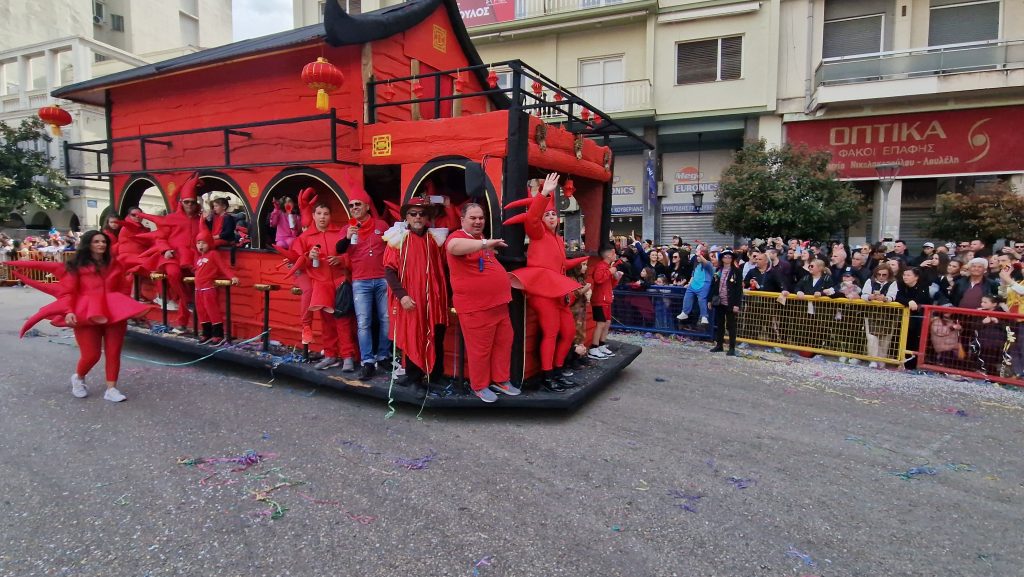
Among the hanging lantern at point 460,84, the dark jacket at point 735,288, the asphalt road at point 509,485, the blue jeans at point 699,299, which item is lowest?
the asphalt road at point 509,485

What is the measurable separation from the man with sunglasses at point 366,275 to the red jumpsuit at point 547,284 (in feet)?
4.97

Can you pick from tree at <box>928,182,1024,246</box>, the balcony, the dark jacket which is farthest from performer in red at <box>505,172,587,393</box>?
the balcony

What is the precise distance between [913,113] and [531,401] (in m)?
16.2

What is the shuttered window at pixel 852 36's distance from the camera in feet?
52.5

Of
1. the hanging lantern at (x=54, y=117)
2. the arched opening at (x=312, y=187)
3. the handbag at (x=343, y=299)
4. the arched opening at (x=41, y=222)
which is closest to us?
the handbag at (x=343, y=299)

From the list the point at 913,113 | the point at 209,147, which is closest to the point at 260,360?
the point at 209,147

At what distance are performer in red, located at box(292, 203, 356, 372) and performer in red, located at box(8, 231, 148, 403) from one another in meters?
1.57

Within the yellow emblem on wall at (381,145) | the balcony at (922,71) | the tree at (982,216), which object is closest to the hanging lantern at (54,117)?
the yellow emblem on wall at (381,145)

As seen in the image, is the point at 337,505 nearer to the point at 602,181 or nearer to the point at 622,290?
the point at 602,181

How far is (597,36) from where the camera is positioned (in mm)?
18484

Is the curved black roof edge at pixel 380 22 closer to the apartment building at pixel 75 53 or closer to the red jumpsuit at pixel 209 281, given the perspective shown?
the red jumpsuit at pixel 209 281

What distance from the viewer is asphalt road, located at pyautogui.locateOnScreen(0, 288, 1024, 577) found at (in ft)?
9.91

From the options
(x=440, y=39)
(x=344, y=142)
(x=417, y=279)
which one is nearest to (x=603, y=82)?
(x=440, y=39)

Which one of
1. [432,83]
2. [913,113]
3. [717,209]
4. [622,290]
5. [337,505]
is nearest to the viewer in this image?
[337,505]
